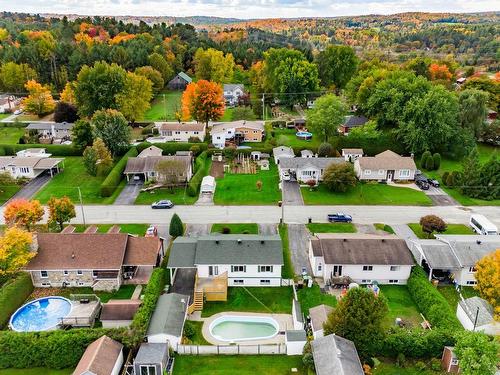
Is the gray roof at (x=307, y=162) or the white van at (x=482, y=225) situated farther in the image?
the gray roof at (x=307, y=162)

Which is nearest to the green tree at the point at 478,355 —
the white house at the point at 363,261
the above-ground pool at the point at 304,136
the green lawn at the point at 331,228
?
the white house at the point at 363,261

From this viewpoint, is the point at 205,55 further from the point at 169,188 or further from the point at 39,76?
the point at 169,188

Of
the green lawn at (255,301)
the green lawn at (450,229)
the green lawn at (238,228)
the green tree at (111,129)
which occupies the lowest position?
the green lawn at (255,301)

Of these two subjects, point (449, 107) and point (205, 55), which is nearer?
point (449, 107)

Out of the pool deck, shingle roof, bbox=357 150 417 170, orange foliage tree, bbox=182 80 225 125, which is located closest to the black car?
the pool deck

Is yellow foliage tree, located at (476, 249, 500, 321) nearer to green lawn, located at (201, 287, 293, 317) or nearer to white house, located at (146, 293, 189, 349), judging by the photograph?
green lawn, located at (201, 287, 293, 317)

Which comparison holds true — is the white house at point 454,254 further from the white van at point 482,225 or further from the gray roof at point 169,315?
the gray roof at point 169,315

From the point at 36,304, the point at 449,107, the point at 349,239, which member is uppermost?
the point at 449,107

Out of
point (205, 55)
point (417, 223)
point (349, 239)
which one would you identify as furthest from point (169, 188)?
point (205, 55)
